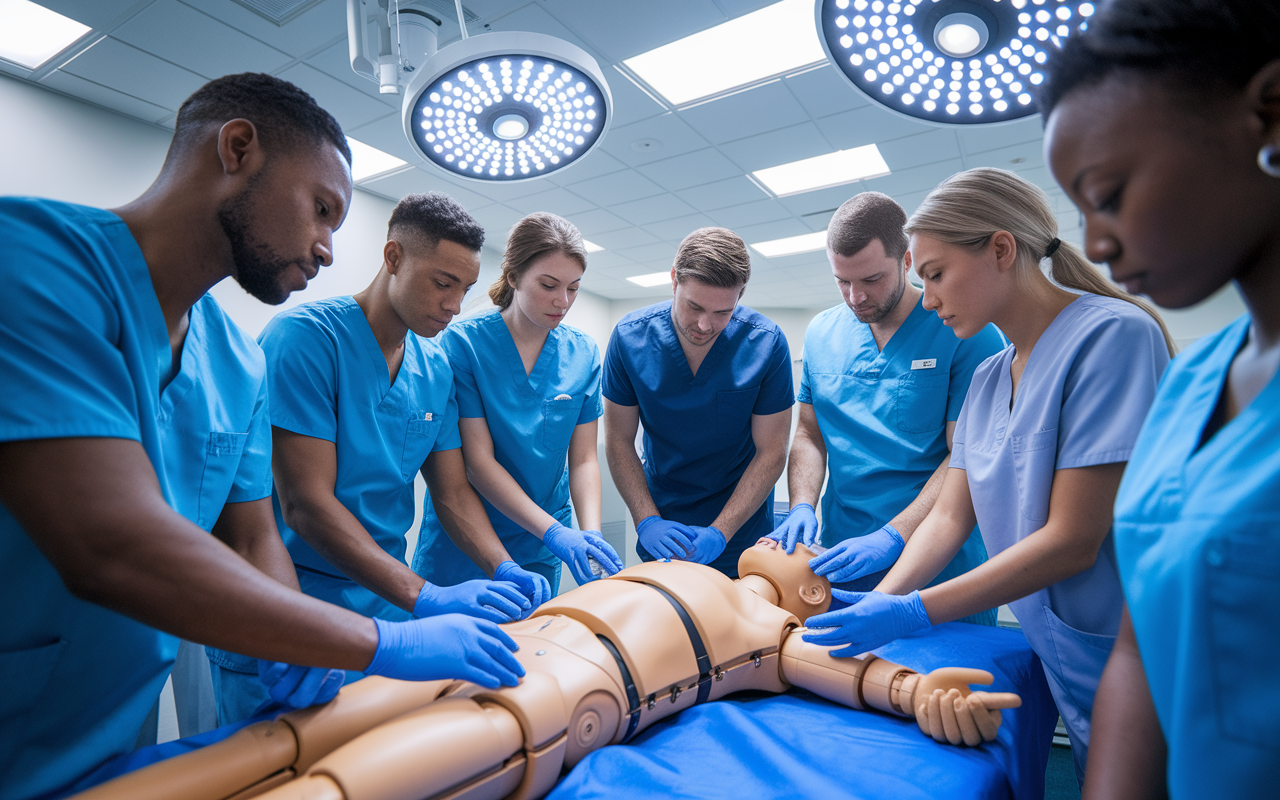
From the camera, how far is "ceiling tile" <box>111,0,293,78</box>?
2586 millimetres

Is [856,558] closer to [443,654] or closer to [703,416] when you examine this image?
[703,416]

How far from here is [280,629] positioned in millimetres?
755

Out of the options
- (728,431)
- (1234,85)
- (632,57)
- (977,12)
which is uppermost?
(632,57)

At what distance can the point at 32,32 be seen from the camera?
2771 millimetres

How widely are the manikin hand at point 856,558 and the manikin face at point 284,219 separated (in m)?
1.31

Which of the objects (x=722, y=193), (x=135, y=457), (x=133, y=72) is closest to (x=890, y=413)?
(x=135, y=457)

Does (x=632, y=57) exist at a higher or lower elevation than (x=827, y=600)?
higher

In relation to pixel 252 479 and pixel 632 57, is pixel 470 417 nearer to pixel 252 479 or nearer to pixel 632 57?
pixel 252 479

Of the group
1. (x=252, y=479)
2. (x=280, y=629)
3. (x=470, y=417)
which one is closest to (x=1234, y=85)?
(x=280, y=629)

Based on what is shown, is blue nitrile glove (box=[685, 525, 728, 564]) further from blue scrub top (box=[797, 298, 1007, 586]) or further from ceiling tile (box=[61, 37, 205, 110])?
ceiling tile (box=[61, 37, 205, 110])

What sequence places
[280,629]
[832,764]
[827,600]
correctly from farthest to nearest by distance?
[827,600], [832,764], [280,629]

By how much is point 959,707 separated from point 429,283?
1.43 meters

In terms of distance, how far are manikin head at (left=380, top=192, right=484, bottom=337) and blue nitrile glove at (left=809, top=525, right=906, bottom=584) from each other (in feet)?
3.75

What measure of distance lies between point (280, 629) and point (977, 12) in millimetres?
1207
